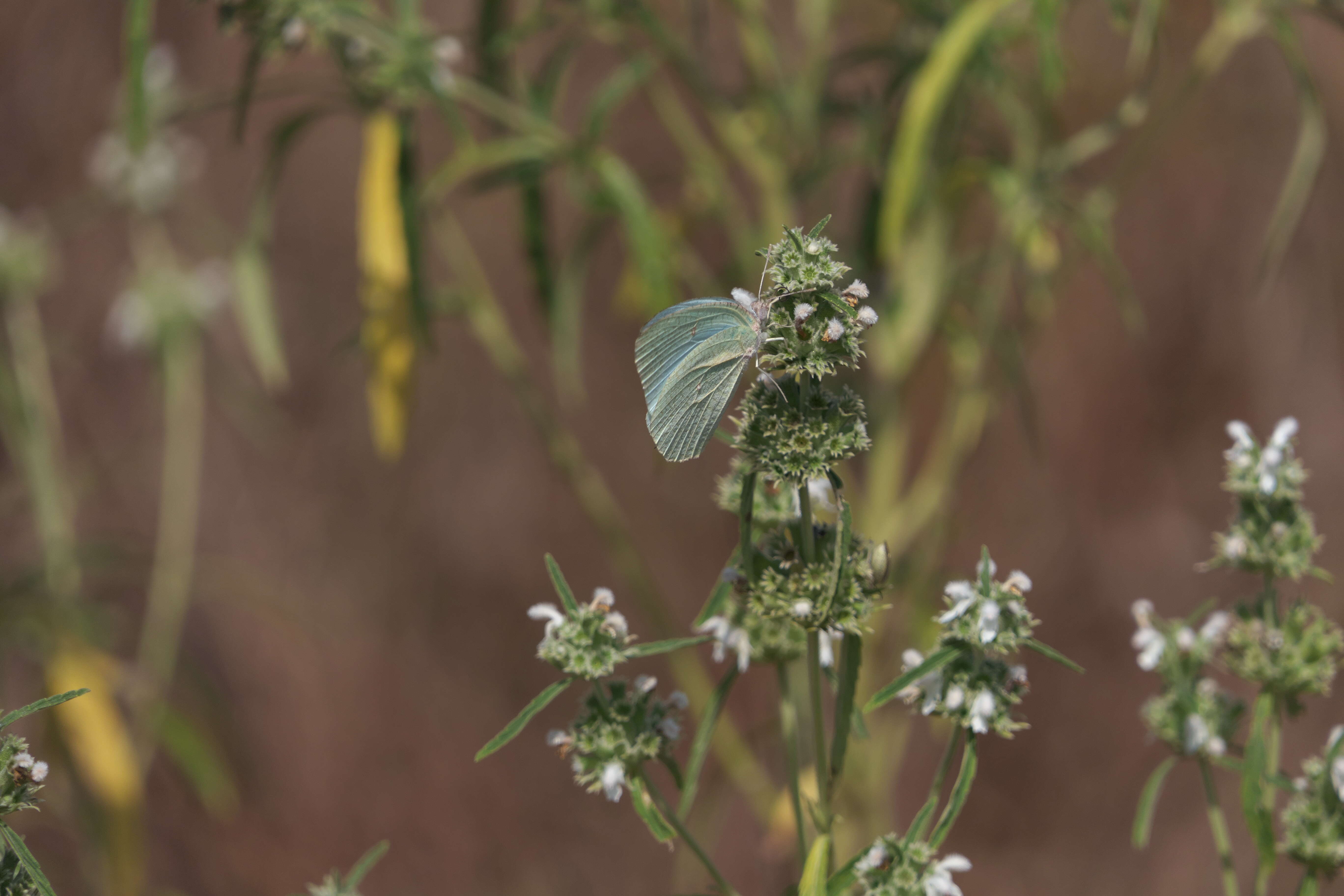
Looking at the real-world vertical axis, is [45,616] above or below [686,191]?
below

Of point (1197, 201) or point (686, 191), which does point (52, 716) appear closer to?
point (686, 191)

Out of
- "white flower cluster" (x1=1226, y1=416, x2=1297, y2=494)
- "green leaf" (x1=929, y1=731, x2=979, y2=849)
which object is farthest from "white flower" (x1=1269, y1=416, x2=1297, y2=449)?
"green leaf" (x1=929, y1=731, x2=979, y2=849)

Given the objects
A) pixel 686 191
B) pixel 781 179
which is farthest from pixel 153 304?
pixel 781 179

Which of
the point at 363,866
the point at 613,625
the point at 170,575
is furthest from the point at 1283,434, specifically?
the point at 170,575

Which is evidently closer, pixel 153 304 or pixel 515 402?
pixel 153 304

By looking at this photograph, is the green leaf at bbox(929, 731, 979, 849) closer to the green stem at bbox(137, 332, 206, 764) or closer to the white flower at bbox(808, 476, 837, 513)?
the white flower at bbox(808, 476, 837, 513)

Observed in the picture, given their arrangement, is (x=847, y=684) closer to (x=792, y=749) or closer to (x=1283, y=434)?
(x=792, y=749)
